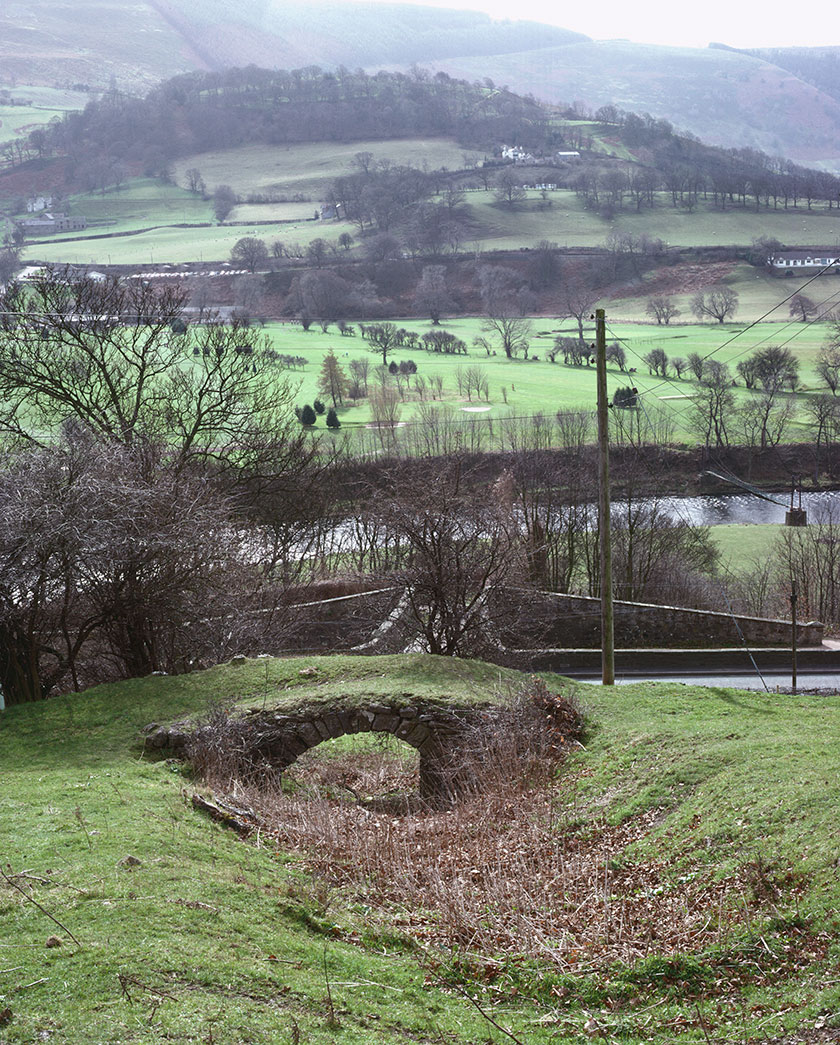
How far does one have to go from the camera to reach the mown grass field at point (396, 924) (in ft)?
18.2

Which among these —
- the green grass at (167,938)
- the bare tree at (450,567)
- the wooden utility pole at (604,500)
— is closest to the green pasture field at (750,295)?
the bare tree at (450,567)

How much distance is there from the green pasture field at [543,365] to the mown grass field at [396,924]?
5519 centimetres

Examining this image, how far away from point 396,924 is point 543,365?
94839 millimetres

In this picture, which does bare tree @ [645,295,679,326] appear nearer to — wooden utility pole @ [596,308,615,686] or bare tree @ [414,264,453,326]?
bare tree @ [414,264,453,326]

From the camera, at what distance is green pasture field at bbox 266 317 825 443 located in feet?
A: 246

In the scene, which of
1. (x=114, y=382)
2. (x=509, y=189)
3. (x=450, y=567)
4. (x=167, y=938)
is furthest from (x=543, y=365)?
(x=167, y=938)

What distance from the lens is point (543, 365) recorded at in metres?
99.3

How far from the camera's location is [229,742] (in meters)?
11.9

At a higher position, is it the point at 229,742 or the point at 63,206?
the point at 63,206

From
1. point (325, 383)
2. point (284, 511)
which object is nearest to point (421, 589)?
point (284, 511)

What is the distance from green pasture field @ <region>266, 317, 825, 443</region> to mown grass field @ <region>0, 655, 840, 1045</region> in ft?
181

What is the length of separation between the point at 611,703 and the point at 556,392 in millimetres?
73811

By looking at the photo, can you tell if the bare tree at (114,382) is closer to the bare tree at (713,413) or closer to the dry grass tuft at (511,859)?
the dry grass tuft at (511,859)

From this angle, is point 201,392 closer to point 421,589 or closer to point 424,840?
point 421,589
